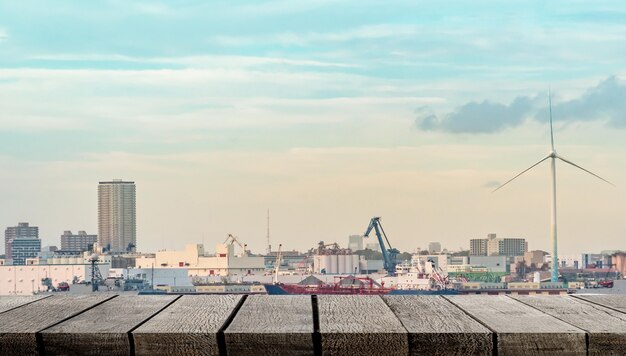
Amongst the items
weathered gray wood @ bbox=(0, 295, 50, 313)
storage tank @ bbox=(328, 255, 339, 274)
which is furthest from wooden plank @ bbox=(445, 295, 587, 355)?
storage tank @ bbox=(328, 255, 339, 274)

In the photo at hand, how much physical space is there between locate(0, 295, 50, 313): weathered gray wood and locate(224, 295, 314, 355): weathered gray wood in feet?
2.03

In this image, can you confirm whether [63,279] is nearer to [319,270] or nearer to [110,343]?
[319,270]

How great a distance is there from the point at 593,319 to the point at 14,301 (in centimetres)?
149

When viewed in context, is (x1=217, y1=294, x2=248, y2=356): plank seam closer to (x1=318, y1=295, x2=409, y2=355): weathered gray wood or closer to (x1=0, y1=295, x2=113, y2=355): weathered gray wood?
(x1=318, y1=295, x2=409, y2=355): weathered gray wood

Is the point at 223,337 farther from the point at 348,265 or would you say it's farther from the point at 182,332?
the point at 348,265

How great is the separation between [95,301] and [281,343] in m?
0.85

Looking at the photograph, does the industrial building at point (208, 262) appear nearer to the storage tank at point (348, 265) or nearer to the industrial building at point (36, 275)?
the storage tank at point (348, 265)

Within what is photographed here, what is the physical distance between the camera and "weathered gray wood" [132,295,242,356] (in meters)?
2.96

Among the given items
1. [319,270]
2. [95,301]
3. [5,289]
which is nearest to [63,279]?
[5,289]

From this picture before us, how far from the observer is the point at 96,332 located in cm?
302

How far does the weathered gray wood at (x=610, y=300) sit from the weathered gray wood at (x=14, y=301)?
1.46 metres

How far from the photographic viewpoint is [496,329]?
306cm

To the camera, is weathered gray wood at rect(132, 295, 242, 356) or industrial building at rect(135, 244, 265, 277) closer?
weathered gray wood at rect(132, 295, 242, 356)

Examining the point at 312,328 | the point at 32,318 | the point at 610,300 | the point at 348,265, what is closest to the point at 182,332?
the point at 312,328
